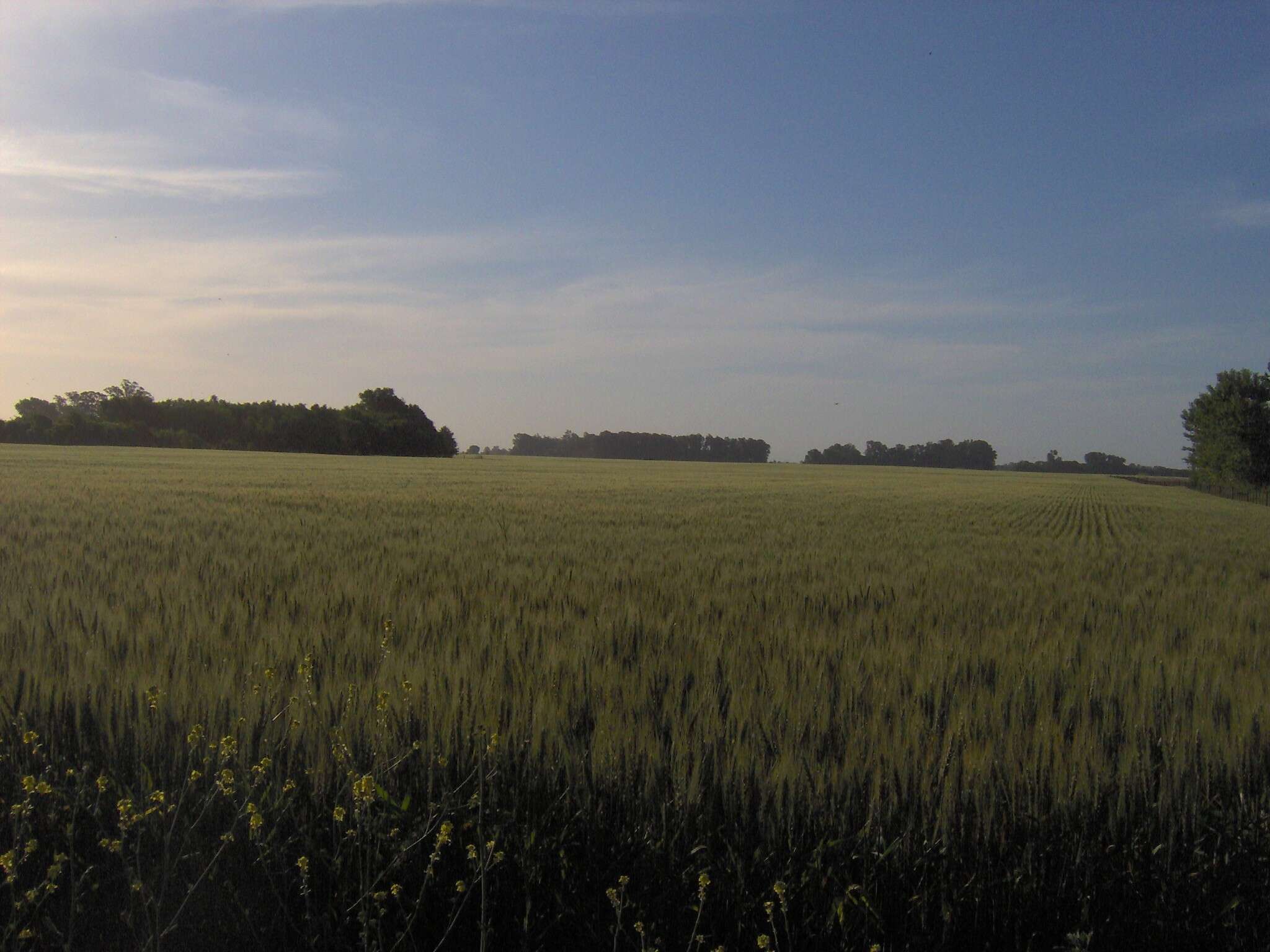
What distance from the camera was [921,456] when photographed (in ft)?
437

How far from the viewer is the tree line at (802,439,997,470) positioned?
12900cm

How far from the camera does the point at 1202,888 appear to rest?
2.11m

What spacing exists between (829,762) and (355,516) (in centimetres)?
995

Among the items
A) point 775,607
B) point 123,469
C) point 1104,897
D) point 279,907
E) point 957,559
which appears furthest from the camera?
point 123,469

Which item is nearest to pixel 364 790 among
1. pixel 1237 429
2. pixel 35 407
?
pixel 1237 429

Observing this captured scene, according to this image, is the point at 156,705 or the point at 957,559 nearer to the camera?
the point at 156,705

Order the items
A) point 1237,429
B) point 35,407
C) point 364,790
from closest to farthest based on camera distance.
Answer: point 364,790, point 1237,429, point 35,407

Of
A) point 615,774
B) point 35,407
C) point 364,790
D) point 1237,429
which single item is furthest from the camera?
point 35,407

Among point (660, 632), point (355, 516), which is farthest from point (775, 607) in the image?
point (355, 516)

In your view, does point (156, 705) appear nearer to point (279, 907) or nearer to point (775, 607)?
point (279, 907)

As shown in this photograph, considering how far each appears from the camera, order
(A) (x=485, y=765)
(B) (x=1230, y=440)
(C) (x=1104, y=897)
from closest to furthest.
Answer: (C) (x=1104, y=897)
(A) (x=485, y=765)
(B) (x=1230, y=440)

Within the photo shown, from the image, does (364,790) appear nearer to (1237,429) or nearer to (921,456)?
(1237,429)

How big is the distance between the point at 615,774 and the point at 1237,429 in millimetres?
74213

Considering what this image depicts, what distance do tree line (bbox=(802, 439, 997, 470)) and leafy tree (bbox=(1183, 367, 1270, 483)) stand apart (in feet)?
179
